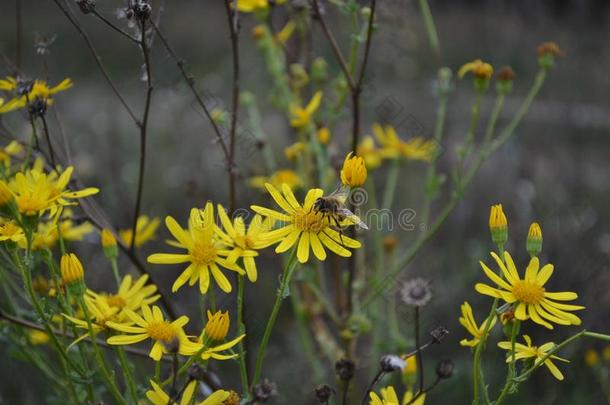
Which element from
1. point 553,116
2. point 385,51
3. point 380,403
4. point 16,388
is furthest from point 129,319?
point 385,51

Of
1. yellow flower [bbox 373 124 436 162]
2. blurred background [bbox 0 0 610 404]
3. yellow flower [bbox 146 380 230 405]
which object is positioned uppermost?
yellow flower [bbox 373 124 436 162]

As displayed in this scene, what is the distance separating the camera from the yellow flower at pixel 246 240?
1121 mm

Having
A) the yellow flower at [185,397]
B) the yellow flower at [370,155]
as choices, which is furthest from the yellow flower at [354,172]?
the yellow flower at [370,155]

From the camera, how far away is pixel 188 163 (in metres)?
5.20

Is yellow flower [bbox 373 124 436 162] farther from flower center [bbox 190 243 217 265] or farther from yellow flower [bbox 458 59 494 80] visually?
flower center [bbox 190 243 217 265]

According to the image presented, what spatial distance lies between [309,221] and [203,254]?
0.20 meters

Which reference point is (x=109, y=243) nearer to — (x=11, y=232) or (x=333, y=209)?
(x=11, y=232)

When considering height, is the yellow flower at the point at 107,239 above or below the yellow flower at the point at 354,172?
below

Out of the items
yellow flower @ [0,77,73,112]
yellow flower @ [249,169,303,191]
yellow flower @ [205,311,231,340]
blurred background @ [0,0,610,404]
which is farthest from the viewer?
blurred background @ [0,0,610,404]

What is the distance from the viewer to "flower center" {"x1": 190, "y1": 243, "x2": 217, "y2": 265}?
3.81 feet

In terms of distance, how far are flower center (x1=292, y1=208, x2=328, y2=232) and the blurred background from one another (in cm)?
53

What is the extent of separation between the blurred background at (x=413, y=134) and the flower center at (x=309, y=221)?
1.73 feet

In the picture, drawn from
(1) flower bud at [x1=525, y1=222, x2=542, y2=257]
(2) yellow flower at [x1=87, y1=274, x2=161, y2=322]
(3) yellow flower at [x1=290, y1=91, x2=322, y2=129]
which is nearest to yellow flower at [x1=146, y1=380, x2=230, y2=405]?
(2) yellow flower at [x1=87, y1=274, x2=161, y2=322]

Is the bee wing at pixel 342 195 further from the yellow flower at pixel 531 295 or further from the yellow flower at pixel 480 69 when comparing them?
the yellow flower at pixel 480 69
